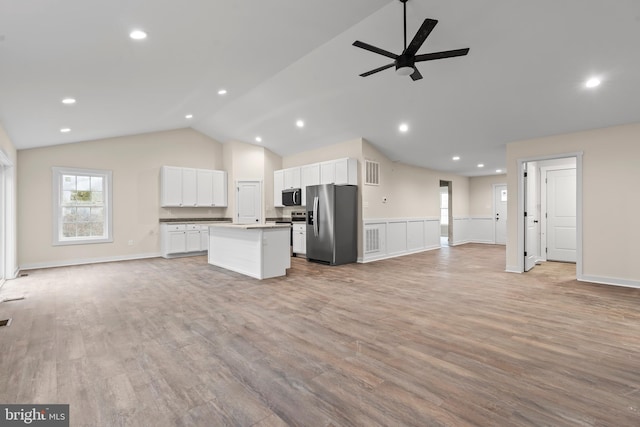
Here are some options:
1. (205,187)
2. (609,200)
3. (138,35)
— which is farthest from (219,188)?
(609,200)

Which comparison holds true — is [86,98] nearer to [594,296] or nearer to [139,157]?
[139,157]

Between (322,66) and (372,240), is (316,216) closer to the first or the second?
(372,240)

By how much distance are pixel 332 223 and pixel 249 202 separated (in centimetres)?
343

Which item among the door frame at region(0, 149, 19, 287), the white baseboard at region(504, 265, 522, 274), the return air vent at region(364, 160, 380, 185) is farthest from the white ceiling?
the white baseboard at region(504, 265, 522, 274)

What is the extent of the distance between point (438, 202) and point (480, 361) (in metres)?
7.99

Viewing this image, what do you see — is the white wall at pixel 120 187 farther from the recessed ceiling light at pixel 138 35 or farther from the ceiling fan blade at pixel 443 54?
the ceiling fan blade at pixel 443 54

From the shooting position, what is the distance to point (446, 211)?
12078 mm

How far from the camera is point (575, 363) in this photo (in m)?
2.28

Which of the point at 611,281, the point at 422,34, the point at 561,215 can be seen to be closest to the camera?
the point at 422,34

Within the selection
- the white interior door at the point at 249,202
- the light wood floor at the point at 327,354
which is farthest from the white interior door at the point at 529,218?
the white interior door at the point at 249,202

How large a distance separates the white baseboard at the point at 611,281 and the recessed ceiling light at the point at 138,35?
22.4ft

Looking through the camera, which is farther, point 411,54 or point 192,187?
point 192,187

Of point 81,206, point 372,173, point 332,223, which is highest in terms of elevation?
point 372,173

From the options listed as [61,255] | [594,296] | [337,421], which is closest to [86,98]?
[61,255]
